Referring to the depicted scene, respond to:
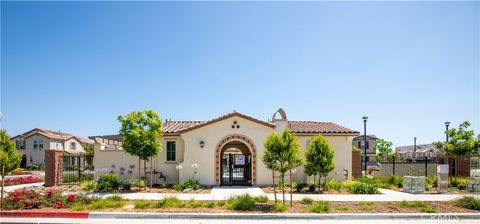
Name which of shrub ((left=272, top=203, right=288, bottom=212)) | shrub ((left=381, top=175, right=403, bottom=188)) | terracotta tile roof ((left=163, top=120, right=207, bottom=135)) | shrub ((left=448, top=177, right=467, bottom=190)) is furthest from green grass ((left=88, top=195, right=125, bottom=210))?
shrub ((left=448, top=177, right=467, bottom=190))

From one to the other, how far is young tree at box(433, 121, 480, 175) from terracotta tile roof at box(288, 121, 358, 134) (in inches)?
230

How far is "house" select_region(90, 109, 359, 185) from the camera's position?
18906 mm

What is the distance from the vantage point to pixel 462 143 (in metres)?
19.2

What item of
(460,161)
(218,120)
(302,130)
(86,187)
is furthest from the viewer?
(460,161)

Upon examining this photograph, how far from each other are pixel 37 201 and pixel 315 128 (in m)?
16.0

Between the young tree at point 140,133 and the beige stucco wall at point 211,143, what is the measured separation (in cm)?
227

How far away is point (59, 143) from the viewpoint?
5131cm

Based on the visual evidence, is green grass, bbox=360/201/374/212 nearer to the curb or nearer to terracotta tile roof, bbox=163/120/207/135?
the curb

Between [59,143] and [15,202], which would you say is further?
[59,143]

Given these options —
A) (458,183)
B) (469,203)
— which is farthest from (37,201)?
(458,183)

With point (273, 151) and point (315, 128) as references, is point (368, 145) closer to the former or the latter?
point (315, 128)

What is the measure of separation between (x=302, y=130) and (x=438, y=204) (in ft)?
29.8

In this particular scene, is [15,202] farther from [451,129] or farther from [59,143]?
[59,143]

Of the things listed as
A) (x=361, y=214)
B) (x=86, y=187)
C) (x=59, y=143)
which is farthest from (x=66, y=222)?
(x=59, y=143)
